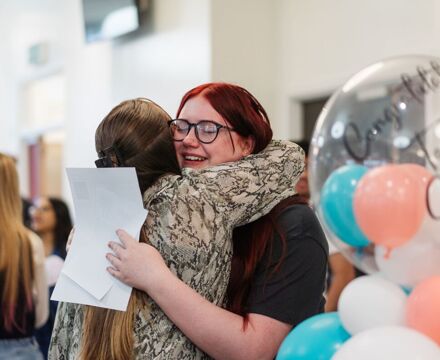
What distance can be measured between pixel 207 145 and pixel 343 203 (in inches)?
15.1

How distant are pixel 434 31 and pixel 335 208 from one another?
2.57m

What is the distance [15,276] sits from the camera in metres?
2.12

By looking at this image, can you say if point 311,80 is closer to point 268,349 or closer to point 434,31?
point 434,31

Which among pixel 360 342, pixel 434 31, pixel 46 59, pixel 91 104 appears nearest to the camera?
pixel 360 342

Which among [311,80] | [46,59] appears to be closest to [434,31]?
[311,80]

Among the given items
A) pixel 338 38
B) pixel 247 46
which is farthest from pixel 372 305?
pixel 247 46

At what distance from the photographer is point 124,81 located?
4.79 meters

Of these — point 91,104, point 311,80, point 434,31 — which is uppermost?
point 434,31

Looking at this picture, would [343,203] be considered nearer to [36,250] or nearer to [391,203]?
[391,203]

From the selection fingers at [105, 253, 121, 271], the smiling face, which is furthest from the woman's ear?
fingers at [105, 253, 121, 271]

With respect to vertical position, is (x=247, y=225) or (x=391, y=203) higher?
(x=391, y=203)

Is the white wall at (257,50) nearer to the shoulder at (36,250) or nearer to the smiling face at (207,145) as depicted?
the shoulder at (36,250)

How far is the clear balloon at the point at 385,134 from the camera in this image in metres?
0.92

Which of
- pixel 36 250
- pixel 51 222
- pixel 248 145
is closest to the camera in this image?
pixel 248 145
